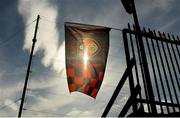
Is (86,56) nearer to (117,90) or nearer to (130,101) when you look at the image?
(117,90)

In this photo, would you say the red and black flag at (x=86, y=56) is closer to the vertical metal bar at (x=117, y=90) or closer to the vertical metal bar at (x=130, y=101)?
the vertical metal bar at (x=117, y=90)

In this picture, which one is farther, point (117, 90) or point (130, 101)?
point (117, 90)

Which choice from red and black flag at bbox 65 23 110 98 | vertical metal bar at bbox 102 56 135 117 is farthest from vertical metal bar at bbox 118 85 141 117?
red and black flag at bbox 65 23 110 98

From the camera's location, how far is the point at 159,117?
447 cm

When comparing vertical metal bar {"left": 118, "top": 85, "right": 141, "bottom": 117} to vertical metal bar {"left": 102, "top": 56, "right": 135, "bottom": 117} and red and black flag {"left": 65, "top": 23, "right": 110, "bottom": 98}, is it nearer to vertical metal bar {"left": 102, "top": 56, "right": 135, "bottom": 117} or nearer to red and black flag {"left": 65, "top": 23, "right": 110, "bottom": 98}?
vertical metal bar {"left": 102, "top": 56, "right": 135, "bottom": 117}

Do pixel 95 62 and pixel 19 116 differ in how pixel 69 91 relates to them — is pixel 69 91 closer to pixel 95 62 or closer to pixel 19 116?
pixel 95 62

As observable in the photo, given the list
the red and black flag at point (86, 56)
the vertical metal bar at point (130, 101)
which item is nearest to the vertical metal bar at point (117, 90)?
the vertical metal bar at point (130, 101)

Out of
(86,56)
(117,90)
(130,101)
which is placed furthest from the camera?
(86,56)

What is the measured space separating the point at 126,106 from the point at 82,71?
226cm

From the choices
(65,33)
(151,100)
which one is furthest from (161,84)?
(65,33)

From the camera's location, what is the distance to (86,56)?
7.10 m

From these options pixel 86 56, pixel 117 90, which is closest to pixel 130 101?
pixel 117 90

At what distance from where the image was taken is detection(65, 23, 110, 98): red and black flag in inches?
258

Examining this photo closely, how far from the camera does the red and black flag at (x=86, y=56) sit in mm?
6543
